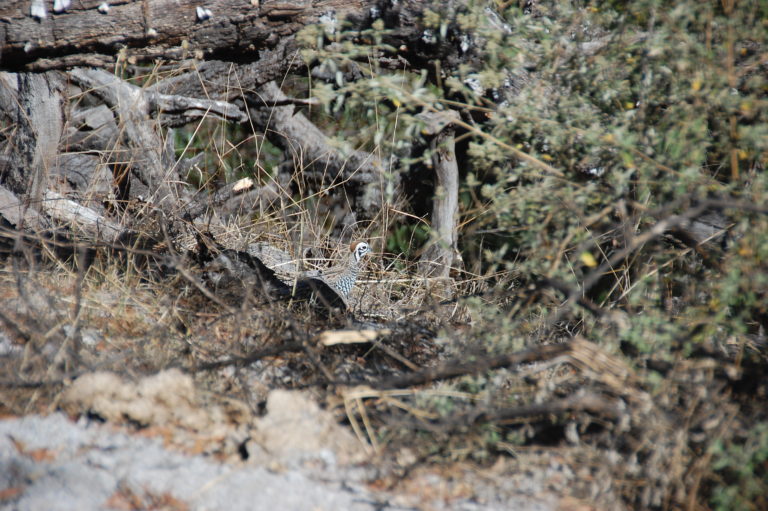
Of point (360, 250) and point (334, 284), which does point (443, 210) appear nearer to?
point (360, 250)

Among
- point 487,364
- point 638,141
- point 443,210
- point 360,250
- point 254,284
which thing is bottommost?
point 360,250

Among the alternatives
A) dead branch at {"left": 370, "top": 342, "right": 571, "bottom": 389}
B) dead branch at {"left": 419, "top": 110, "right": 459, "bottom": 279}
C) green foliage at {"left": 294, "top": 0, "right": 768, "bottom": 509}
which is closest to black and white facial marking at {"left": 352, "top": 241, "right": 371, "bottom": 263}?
dead branch at {"left": 419, "top": 110, "right": 459, "bottom": 279}

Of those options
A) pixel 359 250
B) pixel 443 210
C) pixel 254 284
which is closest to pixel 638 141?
pixel 254 284

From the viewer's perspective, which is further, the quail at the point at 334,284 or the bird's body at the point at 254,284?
the quail at the point at 334,284

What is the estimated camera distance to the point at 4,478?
210 centimetres

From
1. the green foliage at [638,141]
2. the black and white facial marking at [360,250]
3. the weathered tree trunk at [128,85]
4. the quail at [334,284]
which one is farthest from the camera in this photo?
the black and white facial marking at [360,250]

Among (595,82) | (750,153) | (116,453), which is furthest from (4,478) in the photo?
(750,153)

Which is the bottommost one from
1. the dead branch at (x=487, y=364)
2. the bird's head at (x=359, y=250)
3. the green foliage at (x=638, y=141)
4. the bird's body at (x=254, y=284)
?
the bird's head at (x=359, y=250)

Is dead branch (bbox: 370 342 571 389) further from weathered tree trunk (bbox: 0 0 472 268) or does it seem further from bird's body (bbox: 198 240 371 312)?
weathered tree trunk (bbox: 0 0 472 268)

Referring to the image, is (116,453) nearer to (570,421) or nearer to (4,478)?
(4,478)

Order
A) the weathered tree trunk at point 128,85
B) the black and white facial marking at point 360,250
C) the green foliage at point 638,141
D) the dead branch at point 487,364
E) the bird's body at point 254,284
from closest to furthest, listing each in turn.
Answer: the dead branch at point 487,364
the green foliage at point 638,141
the bird's body at point 254,284
the weathered tree trunk at point 128,85
the black and white facial marking at point 360,250

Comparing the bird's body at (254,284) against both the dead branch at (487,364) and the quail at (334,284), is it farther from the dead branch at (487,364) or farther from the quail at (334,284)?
the dead branch at (487,364)

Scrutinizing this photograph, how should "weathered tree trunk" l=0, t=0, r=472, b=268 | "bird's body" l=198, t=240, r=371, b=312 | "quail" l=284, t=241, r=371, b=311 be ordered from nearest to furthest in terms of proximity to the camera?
1. "bird's body" l=198, t=240, r=371, b=312
2. "quail" l=284, t=241, r=371, b=311
3. "weathered tree trunk" l=0, t=0, r=472, b=268

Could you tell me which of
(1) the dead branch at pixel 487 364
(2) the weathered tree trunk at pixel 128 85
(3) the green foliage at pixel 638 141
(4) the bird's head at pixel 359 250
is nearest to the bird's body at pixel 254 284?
(4) the bird's head at pixel 359 250
